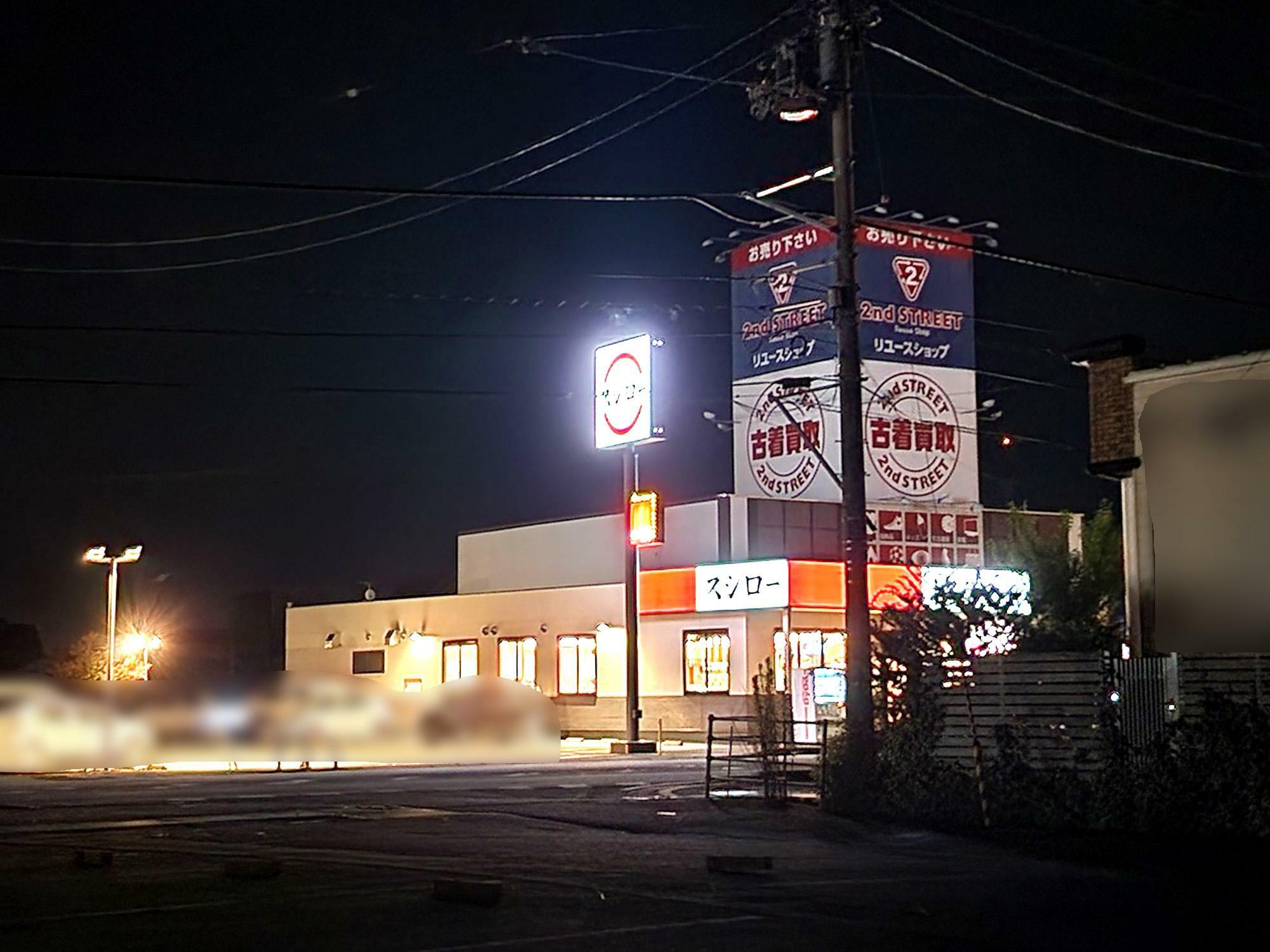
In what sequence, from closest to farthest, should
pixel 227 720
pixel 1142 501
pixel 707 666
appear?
pixel 227 720 → pixel 1142 501 → pixel 707 666

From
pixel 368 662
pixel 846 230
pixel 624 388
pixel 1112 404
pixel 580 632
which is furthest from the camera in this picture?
pixel 368 662

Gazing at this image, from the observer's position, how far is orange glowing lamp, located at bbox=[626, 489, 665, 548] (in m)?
45.9

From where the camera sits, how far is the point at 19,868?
627 inches

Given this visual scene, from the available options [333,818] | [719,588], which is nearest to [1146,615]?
[333,818]

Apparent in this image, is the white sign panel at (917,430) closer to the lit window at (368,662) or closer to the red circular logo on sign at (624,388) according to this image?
the red circular logo on sign at (624,388)

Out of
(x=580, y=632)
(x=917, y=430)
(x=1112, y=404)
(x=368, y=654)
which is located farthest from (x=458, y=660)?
(x=1112, y=404)

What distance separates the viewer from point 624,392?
162 ft

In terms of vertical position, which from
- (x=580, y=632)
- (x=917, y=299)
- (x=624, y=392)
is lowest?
(x=580, y=632)

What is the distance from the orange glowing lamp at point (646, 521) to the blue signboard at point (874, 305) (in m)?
6.23

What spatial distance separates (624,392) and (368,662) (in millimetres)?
20041

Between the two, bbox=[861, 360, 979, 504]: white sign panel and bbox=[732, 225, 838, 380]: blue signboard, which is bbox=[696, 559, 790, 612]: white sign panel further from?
bbox=[732, 225, 838, 380]: blue signboard

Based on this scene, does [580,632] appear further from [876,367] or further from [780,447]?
[876,367]

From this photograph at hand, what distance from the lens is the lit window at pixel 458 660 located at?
59.4 m

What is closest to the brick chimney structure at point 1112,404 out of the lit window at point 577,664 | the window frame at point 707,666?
the window frame at point 707,666
